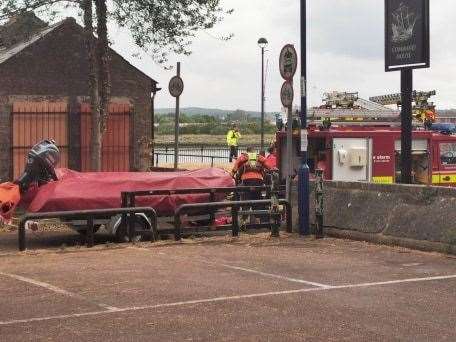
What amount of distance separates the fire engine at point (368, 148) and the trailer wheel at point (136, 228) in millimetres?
4631

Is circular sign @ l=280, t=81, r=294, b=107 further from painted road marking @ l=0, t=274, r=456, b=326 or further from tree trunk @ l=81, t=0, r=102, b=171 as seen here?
tree trunk @ l=81, t=0, r=102, b=171

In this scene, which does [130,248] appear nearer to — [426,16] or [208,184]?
[208,184]

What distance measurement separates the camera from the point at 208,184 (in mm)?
13805

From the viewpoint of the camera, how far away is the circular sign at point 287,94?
12984 millimetres

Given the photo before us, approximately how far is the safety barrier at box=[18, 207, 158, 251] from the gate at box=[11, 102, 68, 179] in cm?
832

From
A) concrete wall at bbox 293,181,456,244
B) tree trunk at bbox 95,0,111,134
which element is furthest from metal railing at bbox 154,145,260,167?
concrete wall at bbox 293,181,456,244

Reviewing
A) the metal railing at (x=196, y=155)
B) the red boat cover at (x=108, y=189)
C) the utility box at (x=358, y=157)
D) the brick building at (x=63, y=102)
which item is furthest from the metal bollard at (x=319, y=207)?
the metal railing at (x=196, y=155)

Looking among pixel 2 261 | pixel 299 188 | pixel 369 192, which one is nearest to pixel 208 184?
pixel 299 188

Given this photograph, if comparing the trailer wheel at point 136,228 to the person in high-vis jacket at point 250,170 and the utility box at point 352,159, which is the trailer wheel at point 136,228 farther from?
the utility box at point 352,159

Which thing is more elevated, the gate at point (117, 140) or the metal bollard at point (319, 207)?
the gate at point (117, 140)

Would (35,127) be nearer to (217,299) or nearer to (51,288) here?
(51,288)

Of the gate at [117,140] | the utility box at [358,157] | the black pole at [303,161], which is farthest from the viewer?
the gate at [117,140]

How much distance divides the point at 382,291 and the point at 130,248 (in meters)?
4.70

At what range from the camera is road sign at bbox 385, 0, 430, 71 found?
41.0 ft
